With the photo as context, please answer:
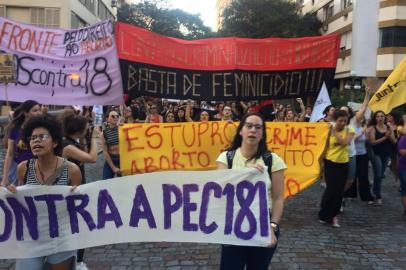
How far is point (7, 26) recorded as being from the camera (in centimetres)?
744

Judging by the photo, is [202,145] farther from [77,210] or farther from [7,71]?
[77,210]

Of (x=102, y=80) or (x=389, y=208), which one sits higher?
(x=102, y=80)

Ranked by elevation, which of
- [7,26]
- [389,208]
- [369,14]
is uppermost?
[369,14]

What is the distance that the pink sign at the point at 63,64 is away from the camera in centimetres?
716

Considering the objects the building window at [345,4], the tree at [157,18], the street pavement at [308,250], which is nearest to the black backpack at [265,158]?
the street pavement at [308,250]

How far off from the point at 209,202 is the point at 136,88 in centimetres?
366

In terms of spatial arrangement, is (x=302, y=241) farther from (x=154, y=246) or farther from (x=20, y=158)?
(x=20, y=158)

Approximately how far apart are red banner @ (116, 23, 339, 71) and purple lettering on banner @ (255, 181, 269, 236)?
408 centimetres

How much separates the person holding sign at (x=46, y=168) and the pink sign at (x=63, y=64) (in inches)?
133

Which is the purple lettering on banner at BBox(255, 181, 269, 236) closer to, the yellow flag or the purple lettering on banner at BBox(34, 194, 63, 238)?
the purple lettering on banner at BBox(34, 194, 63, 238)

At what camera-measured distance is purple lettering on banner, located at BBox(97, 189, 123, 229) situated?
13.0 feet

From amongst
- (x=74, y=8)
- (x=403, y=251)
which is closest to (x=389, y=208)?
(x=403, y=251)

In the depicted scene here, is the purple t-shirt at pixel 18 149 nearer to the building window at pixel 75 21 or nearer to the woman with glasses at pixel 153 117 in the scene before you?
the woman with glasses at pixel 153 117

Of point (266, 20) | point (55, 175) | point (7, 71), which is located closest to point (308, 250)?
point (55, 175)
